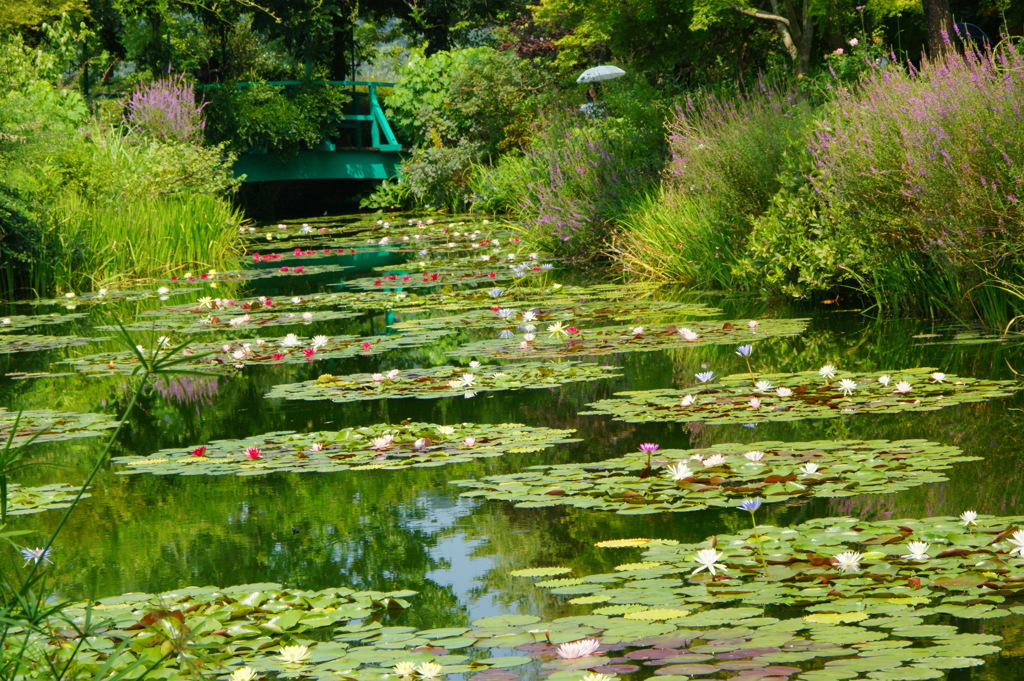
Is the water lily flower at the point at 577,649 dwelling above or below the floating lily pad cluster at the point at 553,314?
below

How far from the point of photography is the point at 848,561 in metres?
3.06

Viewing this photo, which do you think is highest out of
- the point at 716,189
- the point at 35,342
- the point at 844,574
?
the point at 716,189

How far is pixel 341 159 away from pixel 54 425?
75.5ft

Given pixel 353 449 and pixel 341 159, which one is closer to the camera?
pixel 353 449

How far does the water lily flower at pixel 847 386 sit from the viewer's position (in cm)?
525

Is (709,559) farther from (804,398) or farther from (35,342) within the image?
(35,342)

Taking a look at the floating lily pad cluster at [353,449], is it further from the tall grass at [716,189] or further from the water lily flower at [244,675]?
the tall grass at [716,189]

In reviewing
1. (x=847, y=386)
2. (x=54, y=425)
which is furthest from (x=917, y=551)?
(x=54, y=425)

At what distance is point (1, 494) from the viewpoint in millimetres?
2201

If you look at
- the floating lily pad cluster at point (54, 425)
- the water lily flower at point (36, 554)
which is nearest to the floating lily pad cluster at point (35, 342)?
the floating lily pad cluster at point (54, 425)

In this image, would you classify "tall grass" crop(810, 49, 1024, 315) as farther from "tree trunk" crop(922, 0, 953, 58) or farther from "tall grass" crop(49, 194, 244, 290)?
"tall grass" crop(49, 194, 244, 290)

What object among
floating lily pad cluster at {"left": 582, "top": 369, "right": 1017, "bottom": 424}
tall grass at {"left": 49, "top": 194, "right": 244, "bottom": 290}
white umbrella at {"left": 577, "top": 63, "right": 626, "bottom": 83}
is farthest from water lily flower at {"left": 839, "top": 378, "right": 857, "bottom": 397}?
white umbrella at {"left": 577, "top": 63, "right": 626, "bottom": 83}

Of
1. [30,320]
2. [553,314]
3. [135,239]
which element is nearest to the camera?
[553,314]

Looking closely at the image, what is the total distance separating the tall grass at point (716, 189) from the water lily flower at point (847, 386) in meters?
4.00
